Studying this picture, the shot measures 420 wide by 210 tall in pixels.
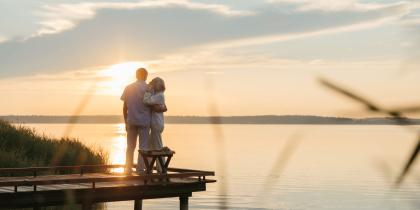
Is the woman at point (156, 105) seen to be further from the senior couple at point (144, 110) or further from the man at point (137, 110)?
the man at point (137, 110)

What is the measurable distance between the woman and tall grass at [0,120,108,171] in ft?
34.4

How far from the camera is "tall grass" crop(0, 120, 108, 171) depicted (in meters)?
24.9

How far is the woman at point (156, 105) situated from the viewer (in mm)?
13945

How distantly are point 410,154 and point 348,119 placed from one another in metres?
0.16

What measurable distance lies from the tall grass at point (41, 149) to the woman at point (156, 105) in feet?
34.4

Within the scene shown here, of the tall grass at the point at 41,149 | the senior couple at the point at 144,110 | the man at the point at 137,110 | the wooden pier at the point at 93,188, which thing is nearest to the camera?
the wooden pier at the point at 93,188

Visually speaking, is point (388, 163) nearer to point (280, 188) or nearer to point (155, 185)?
point (155, 185)

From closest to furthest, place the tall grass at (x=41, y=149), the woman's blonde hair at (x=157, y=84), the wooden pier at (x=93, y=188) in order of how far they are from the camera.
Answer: the wooden pier at (x=93, y=188), the woman's blonde hair at (x=157, y=84), the tall grass at (x=41, y=149)

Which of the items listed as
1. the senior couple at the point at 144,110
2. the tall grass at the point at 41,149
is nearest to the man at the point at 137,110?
the senior couple at the point at 144,110

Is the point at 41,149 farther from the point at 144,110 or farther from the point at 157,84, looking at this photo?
the point at 157,84

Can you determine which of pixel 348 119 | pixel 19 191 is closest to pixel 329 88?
pixel 348 119

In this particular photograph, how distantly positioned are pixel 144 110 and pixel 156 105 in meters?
0.47

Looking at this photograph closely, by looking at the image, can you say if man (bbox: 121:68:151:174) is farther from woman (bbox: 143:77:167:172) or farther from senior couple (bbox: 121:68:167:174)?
woman (bbox: 143:77:167:172)

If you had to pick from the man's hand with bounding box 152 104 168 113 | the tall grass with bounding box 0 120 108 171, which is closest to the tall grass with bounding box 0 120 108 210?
the tall grass with bounding box 0 120 108 171
